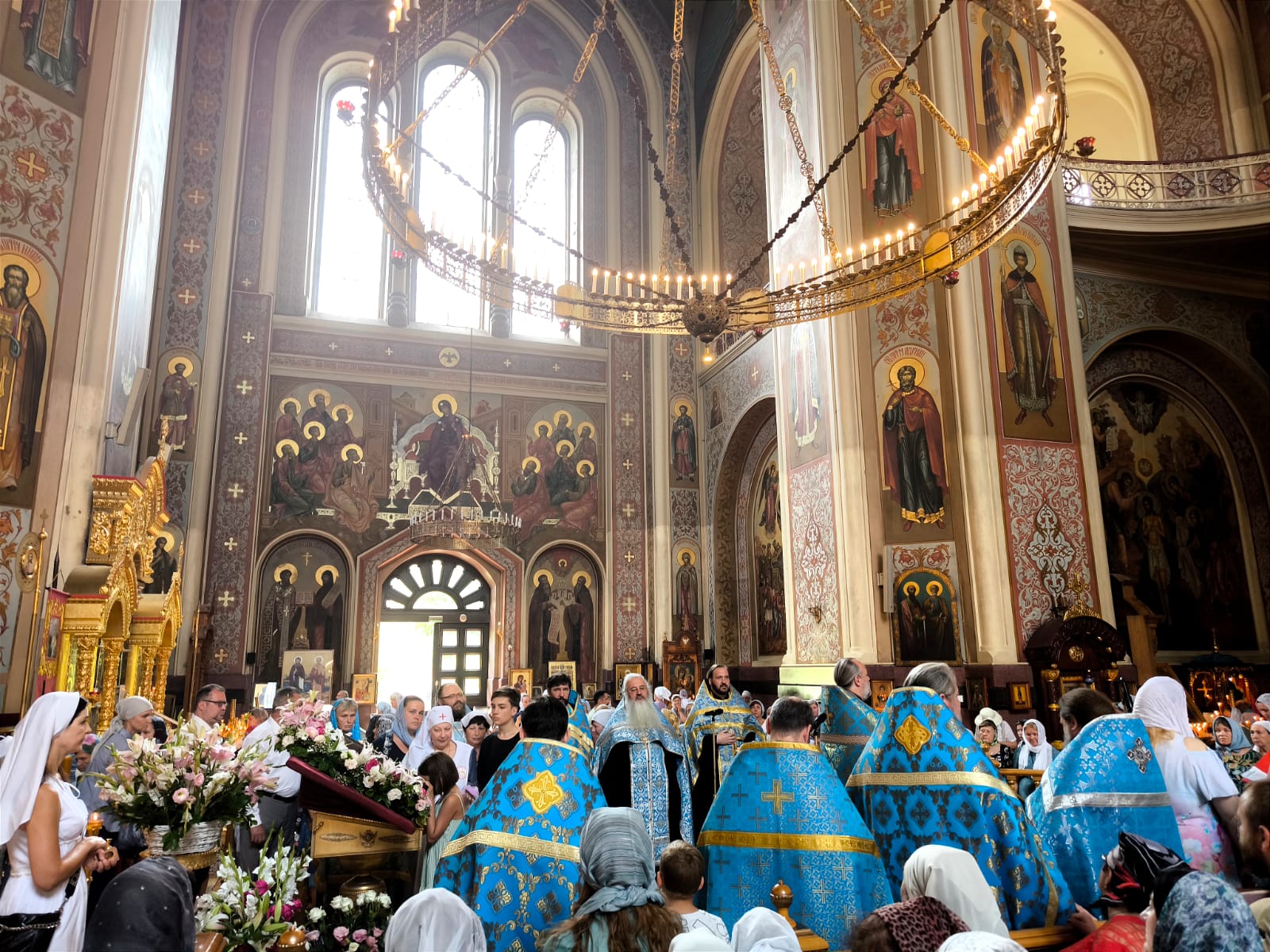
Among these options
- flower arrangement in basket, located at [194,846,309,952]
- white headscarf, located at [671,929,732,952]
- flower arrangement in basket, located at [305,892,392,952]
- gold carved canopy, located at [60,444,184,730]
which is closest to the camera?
white headscarf, located at [671,929,732,952]

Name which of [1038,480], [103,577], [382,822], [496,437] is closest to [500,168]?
[496,437]

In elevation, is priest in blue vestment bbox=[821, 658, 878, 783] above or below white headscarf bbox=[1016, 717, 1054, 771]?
above

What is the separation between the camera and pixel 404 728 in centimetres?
667

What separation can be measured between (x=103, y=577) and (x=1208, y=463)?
1513 centimetres

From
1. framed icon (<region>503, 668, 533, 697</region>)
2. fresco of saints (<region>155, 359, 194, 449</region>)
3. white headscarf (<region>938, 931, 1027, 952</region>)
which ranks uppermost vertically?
fresco of saints (<region>155, 359, 194, 449</region>)

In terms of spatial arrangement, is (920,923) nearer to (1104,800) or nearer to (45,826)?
(1104,800)

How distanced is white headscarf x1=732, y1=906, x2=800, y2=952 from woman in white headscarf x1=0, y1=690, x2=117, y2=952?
188 centimetres

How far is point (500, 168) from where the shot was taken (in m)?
17.5

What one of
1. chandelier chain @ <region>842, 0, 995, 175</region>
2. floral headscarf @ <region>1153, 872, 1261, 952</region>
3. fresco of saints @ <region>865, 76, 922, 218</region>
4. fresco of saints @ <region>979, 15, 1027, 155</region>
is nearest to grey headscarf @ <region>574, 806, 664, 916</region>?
floral headscarf @ <region>1153, 872, 1261, 952</region>

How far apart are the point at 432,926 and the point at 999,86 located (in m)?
11.9

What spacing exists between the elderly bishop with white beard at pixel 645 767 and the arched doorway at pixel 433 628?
10731 millimetres

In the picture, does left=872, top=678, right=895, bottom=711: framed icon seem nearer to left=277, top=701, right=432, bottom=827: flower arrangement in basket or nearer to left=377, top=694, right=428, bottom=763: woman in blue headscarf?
left=377, top=694, right=428, bottom=763: woman in blue headscarf

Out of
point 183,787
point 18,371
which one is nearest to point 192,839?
point 183,787

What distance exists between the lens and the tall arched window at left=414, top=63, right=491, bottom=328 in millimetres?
16938
